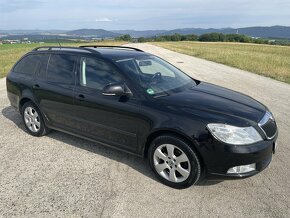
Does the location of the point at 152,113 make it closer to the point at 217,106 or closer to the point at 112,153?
the point at 217,106

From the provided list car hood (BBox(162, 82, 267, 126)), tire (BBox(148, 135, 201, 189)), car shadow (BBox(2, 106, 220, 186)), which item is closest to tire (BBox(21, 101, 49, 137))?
car shadow (BBox(2, 106, 220, 186))

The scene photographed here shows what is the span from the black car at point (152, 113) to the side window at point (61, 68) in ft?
0.06

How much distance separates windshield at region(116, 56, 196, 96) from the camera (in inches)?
160

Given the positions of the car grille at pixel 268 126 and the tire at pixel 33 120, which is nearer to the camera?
the car grille at pixel 268 126

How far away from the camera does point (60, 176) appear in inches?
155

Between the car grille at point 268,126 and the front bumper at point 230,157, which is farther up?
the car grille at point 268,126

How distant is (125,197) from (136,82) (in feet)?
4.92

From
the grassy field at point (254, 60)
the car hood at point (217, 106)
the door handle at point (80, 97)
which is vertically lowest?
the grassy field at point (254, 60)

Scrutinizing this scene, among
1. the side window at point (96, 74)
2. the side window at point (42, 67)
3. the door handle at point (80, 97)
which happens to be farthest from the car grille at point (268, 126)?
the side window at point (42, 67)

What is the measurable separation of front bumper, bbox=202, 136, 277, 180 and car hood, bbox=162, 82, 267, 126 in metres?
0.29

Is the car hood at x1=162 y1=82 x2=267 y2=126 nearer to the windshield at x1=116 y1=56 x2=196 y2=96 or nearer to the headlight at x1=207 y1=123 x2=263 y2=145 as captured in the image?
the headlight at x1=207 y1=123 x2=263 y2=145

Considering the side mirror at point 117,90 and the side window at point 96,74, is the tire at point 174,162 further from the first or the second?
the side window at point 96,74

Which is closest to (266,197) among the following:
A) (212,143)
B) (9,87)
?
(212,143)

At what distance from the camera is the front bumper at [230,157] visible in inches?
128
